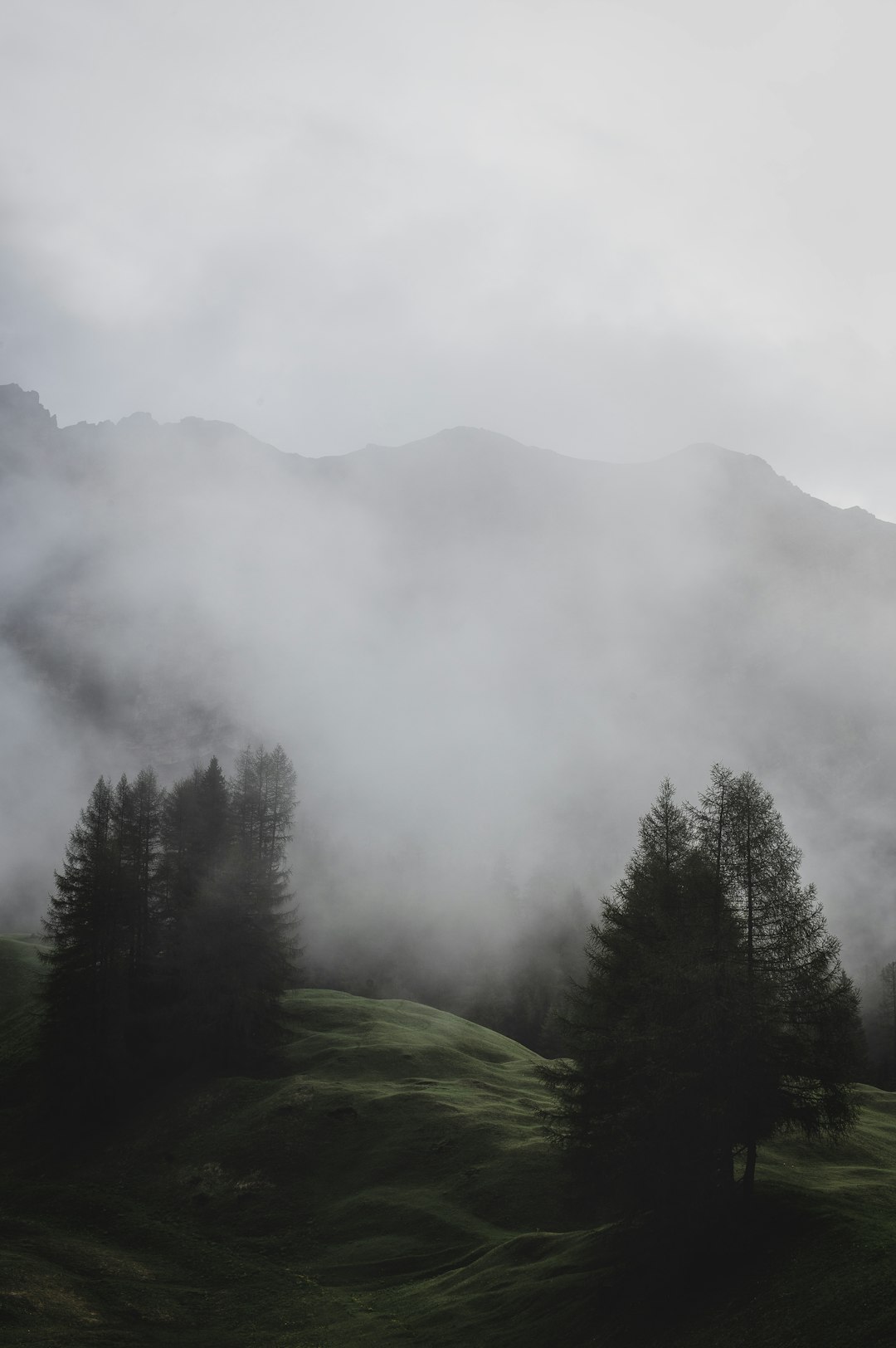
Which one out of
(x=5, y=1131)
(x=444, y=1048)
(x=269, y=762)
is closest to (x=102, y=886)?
(x=5, y=1131)

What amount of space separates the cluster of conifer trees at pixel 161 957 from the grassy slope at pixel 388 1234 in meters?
4.96

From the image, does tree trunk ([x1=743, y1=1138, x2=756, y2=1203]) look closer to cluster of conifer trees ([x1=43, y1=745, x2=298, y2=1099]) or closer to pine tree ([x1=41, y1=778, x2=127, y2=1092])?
cluster of conifer trees ([x1=43, y1=745, x2=298, y2=1099])

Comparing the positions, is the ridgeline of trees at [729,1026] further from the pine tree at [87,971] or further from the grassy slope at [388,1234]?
the pine tree at [87,971]

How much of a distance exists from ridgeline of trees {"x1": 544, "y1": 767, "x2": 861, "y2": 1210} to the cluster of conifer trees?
38092 millimetres

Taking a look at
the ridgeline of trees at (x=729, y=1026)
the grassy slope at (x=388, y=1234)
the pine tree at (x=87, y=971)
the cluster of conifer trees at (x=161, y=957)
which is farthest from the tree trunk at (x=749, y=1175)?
the pine tree at (x=87, y=971)

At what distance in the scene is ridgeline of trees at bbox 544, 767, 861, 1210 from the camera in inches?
1082

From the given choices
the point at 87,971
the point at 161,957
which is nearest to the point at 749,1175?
Result: the point at 87,971

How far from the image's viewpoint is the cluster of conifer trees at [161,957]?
62750 mm

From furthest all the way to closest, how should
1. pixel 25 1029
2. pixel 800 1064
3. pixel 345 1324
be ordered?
pixel 25 1029, pixel 345 1324, pixel 800 1064

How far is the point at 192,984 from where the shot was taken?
63.2 meters

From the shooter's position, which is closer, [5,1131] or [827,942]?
[827,942]

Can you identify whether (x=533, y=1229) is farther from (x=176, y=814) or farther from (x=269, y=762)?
(x=269, y=762)

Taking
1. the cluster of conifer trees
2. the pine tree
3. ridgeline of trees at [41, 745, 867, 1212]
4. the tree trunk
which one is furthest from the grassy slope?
the pine tree

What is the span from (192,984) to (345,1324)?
1350 inches
